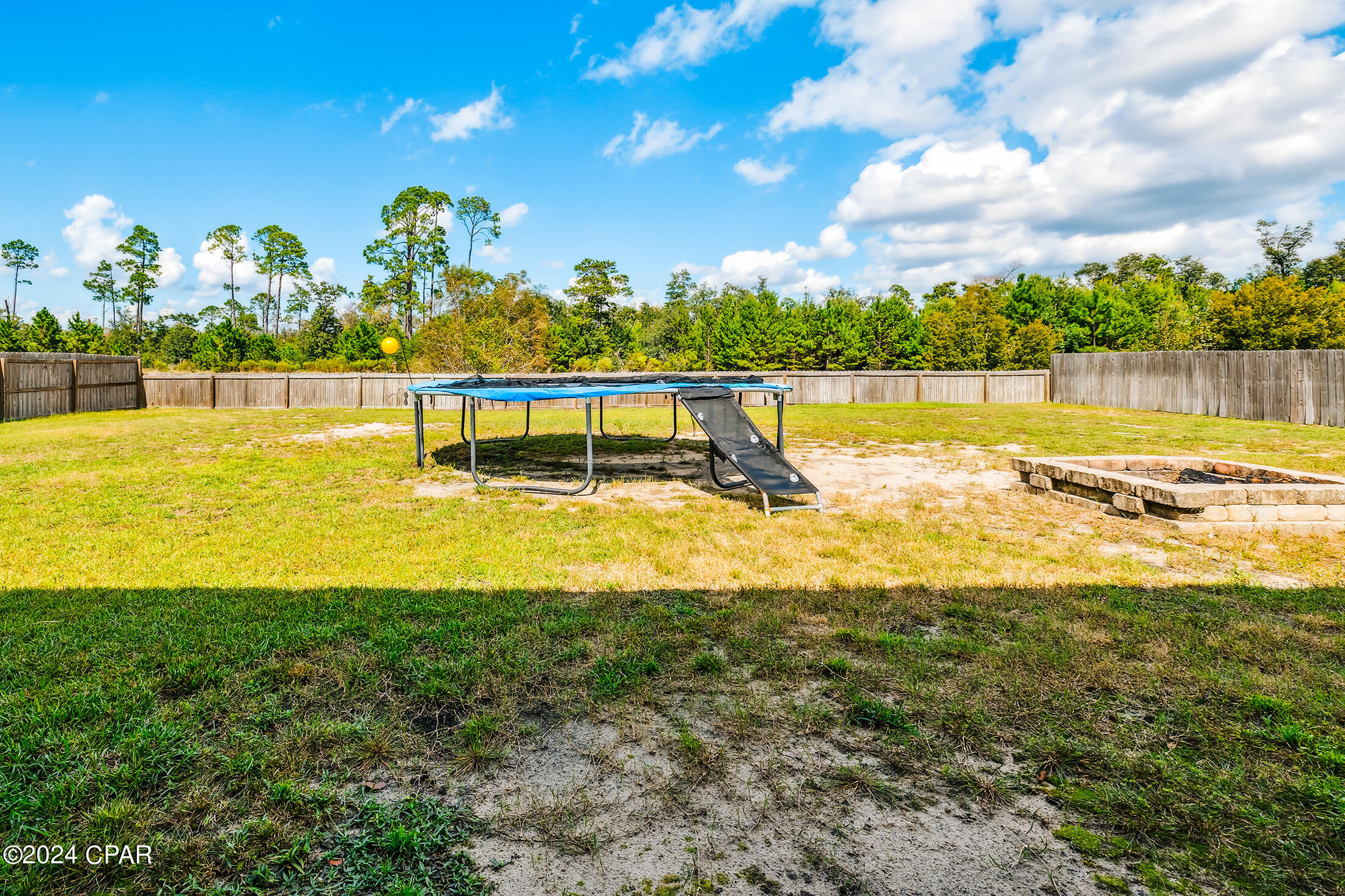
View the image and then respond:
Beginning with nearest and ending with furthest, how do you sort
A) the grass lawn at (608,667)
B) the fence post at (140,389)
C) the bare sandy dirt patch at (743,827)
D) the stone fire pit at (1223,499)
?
the bare sandy dirt patch at (743,827), the grass lawn at (608,667), the stone fire pit at (1223,499), the fence post at (140,389)

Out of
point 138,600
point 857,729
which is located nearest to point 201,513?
point 138,600

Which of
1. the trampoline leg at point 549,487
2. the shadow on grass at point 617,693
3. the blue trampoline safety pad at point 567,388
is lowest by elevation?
the shadow on grass at point 617,693

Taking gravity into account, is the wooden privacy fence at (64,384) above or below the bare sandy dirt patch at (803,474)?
above

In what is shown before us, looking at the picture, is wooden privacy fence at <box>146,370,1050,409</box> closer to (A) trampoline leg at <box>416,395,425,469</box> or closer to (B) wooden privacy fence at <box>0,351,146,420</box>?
(B) wooden privacy fence at <box>0,351,146,420</box>

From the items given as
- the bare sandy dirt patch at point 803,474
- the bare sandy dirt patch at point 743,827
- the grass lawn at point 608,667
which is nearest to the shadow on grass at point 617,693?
the grass lawn at point 608,667

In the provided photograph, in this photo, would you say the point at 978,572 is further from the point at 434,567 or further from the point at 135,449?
the point at 135,449

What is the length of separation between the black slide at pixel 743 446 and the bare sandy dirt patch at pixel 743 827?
3.79 m

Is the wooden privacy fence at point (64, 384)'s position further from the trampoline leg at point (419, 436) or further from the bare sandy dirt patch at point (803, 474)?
the bare sandy dirt patch at point (803, 474)

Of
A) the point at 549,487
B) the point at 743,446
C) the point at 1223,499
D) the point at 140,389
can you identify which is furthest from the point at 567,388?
the point at 140,389

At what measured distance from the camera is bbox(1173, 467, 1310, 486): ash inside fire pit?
574cm

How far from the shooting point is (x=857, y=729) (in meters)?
2.33

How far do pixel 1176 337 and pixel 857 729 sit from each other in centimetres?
3623

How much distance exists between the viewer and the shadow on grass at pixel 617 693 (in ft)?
5.84

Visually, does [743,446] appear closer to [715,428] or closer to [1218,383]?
[715,428]
